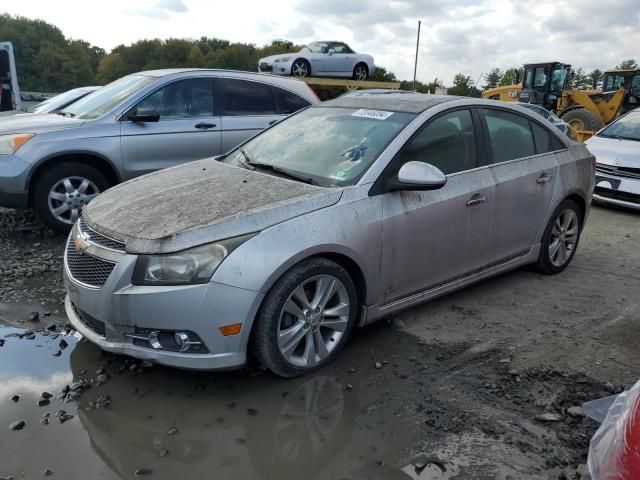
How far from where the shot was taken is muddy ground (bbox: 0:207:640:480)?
8.66ft

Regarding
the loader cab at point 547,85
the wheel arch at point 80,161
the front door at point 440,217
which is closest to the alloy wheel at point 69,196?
the wheel arch at point 80,161

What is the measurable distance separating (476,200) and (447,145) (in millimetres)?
462

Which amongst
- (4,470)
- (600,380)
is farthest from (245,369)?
(600,380)

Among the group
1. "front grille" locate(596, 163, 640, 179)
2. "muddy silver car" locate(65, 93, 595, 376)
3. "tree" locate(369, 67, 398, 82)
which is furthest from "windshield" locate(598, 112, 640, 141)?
"tree" locate(369, 67, 398, 82)

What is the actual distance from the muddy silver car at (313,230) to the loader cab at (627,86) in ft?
46.5

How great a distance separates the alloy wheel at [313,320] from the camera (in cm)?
320

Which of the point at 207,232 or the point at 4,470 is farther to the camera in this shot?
the point at 207,232

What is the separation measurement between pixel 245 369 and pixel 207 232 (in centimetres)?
95

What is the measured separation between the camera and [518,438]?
286 centimetres

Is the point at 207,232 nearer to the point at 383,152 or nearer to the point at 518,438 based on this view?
the point at 383,152

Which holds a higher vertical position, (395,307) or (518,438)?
(395,307)

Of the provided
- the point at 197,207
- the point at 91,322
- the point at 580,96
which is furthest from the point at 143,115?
the point at 580,96

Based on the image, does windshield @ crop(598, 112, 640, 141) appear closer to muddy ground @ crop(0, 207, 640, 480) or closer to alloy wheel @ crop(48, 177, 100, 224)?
muddy ground @ crop(0, 207, 640, 480)

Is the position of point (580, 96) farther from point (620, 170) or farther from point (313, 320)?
point (313, 320)
